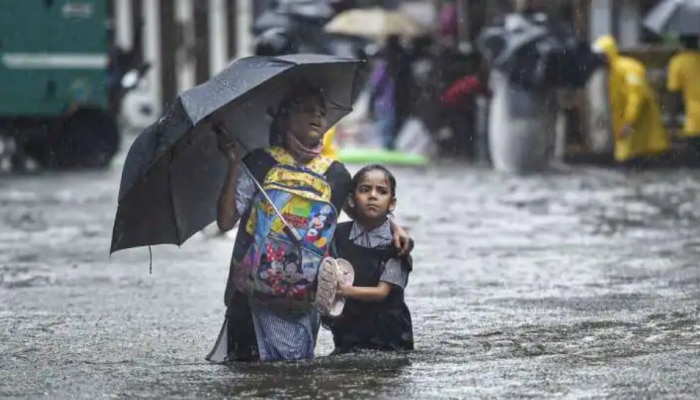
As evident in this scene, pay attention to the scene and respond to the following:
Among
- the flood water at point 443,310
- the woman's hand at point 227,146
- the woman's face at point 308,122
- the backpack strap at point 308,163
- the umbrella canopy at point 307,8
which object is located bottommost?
the flood water at point 443,310

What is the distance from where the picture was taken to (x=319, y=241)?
840 centimetres

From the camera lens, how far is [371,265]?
865 cm

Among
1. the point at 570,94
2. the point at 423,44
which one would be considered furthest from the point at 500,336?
the point at 423,44

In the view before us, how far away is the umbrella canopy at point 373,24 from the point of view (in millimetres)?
30703

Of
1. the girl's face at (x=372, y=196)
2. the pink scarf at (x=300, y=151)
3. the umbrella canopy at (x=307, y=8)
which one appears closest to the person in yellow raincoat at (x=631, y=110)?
the umbrella canopy at (x=307, y=8)

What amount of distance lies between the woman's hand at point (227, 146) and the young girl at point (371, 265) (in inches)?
20.7

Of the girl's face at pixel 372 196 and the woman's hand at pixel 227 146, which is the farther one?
the girl's face at pixel 372 196

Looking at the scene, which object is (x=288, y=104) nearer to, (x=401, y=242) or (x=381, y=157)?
(x=401, y=242)

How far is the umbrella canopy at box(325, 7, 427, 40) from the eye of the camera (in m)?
30.7

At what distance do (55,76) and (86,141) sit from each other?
50.3 inches

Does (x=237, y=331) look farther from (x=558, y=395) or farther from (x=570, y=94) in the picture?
(x=570, y=94)

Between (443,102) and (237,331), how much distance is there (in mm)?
20483

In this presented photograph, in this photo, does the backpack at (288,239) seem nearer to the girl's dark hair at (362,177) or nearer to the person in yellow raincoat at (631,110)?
the girl's dark hair at (362,177)

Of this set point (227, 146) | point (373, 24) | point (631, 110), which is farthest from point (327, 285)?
point (373, 24)
